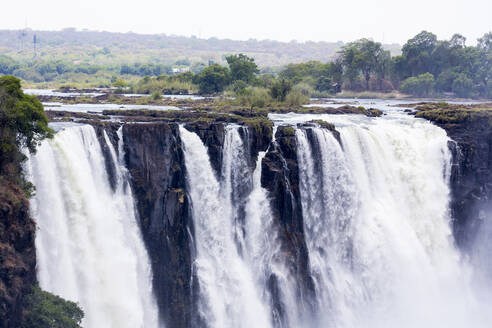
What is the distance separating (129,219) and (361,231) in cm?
1273

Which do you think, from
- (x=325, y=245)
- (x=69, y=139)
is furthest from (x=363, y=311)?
(x=69, y=139)

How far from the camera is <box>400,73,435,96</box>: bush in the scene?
76438 millimetres

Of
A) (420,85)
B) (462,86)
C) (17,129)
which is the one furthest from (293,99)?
(462,86)

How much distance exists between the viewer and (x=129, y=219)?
24453mm

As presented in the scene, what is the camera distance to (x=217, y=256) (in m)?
26.5

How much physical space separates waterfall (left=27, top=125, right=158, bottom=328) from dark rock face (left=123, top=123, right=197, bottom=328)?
0.55m

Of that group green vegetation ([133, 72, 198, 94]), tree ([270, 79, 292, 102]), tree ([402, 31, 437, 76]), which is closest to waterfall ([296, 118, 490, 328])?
tree ([270, 79, 292, 102])

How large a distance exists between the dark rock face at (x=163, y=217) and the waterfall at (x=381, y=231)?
6.62 meters

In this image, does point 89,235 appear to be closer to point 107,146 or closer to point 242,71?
point 107,146

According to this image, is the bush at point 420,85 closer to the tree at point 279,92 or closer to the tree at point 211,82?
the tree at point 211,82

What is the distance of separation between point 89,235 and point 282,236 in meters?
9.63

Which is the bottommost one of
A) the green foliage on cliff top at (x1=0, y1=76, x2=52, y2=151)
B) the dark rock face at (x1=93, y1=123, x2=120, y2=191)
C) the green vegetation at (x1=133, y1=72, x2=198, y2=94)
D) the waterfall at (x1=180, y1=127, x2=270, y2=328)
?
the waterfall at (x1=180, y1=127, x2=270, y2=328)

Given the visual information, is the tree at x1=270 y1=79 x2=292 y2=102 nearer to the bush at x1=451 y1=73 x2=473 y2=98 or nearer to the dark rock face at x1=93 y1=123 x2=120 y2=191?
the dark rock face at x1=93 y1=123 x2=120 y2=191

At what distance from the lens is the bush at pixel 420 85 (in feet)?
251
